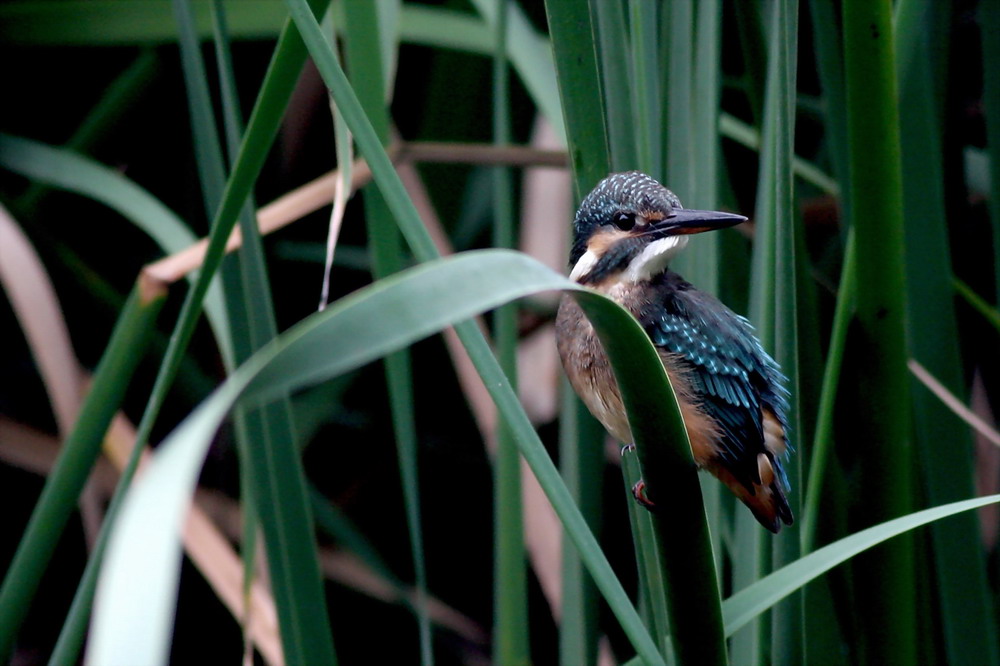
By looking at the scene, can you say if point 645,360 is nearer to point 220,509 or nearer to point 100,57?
point 220,509

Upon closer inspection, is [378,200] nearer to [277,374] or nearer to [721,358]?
[721,358]

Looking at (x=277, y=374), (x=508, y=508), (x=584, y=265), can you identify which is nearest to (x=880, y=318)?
(x=584, y=265)

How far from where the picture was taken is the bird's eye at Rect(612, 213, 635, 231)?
0.98 meters

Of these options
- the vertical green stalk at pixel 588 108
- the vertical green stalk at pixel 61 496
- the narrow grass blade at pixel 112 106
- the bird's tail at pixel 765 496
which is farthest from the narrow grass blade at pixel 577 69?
the narrow grass blade at pixel 112 106

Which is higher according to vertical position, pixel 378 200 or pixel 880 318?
pixel 378 200

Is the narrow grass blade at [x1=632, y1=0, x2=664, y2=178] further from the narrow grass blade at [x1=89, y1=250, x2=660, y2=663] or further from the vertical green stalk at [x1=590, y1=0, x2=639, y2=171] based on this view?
the narrow grass blade at [x1=89, y1=250, x2=660, y2=663]

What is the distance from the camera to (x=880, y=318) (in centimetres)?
90

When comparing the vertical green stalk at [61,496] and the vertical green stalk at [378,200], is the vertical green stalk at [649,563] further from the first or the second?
the vertical green stalk at [61,496]

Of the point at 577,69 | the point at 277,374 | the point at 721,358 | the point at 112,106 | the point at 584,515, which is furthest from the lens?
the point at 112,106

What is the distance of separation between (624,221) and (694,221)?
153 millimetres

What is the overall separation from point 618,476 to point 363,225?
709mm

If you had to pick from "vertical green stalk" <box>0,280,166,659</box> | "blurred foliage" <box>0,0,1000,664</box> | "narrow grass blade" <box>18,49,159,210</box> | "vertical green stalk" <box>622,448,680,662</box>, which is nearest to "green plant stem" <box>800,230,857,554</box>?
"blurred foliage" <box>0,0,1000,664</box>

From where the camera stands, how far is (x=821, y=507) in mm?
946

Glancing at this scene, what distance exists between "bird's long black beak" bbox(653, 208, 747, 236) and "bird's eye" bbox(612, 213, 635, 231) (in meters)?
0.04
